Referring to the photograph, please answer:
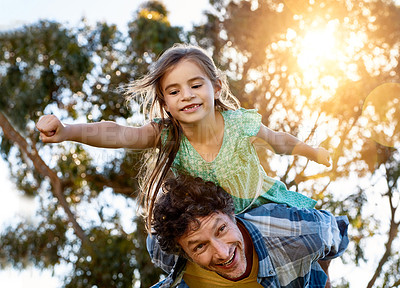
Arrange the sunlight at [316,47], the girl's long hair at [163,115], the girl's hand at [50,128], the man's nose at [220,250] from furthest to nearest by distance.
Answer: the sunlight at [316,47], the girl's long hair at [163,115], the man's nose at [220,250], the girl's hand at [50,128]

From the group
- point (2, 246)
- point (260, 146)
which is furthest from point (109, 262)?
point (260, 146)

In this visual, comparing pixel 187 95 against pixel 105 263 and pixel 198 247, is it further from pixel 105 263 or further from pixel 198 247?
pixel 105 263

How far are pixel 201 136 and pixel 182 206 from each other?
43cm

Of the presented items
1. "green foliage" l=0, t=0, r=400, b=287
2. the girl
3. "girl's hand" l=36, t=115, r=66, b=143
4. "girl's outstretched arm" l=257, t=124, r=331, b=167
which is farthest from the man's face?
"green foliage" l=0, t=0, r=400, b=287

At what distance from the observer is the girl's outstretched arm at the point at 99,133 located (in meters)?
A: 1.93

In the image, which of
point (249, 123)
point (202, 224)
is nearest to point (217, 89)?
point (249, 123)

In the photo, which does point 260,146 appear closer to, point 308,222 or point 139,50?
point 308,222

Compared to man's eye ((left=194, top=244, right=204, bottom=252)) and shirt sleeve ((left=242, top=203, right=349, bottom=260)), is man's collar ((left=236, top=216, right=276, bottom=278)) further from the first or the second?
man's eye ((left=194, top=244, right=204, bottom=252))

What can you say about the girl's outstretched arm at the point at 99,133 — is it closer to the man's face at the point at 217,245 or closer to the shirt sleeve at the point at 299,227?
the man's face at the point at 217,245

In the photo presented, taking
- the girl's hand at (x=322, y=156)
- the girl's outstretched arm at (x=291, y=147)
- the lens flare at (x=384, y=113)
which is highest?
the lens flare at (x=384, y=113)

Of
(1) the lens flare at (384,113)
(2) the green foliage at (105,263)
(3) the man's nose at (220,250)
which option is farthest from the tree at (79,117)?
(3) the man's nose at (220,250)

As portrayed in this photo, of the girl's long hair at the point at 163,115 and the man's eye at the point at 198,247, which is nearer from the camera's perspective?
the man's eye at the point at 198,247

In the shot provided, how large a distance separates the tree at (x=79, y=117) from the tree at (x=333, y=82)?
130cm

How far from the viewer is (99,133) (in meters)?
2.23
